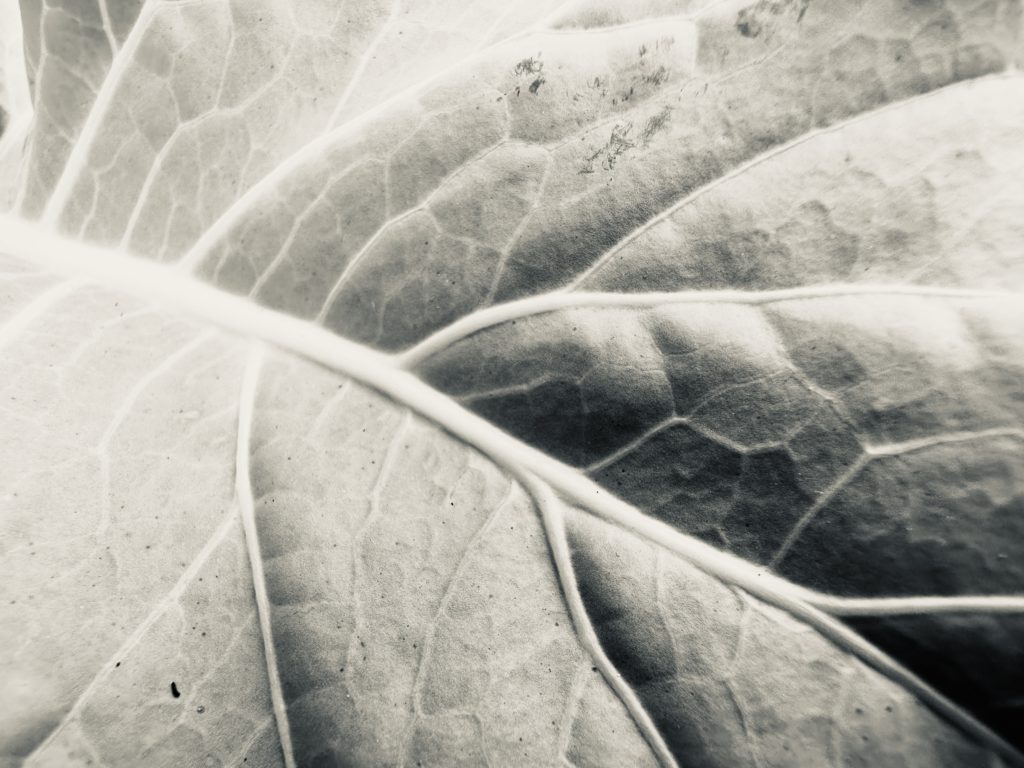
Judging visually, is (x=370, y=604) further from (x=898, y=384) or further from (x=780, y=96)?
(x=780, y=96)

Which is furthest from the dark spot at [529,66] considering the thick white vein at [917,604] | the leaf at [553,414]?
the thick white vein at [917,604]

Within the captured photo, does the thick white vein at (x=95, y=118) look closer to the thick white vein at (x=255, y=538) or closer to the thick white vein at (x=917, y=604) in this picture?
the thick white vein at (x=255, y=538)

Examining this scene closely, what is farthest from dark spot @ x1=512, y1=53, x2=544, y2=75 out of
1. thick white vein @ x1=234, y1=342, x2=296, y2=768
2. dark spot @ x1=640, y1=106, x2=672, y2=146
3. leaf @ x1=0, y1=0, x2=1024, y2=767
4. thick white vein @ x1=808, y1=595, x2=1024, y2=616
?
thick white vein @ x1=808, y1=595, x2=1024, y2=616

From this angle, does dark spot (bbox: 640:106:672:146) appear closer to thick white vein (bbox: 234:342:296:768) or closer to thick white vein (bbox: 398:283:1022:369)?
thick white vein (bbox: 398:283:1022:369)

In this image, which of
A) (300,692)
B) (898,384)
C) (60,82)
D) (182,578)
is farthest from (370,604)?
(60,82)

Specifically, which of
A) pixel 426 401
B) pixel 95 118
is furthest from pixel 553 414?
pixel 95 118

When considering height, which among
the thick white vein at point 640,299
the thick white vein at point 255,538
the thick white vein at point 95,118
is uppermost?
the thick white vein at point 95,118
